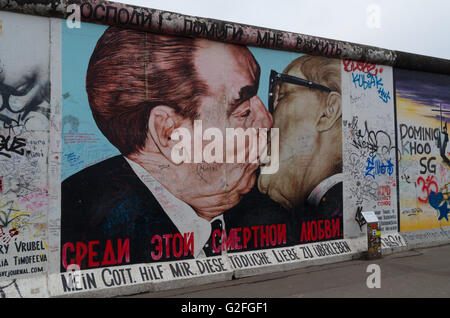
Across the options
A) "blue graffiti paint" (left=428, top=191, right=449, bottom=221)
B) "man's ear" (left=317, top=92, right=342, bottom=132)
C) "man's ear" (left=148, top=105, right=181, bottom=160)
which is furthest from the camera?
"blue graffiti paint" (left=428, top=191, right=449, bottom=221)

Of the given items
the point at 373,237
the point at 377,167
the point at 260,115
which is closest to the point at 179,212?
the point at 260,115

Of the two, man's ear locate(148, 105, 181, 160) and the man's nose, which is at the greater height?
the man's nose

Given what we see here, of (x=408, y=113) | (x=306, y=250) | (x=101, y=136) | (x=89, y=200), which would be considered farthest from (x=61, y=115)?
(x=408, y=113)

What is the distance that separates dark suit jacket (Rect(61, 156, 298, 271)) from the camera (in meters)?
6.16

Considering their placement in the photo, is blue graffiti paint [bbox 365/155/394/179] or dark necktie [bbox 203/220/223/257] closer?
dark necktie [bbox 203/220/223/257]

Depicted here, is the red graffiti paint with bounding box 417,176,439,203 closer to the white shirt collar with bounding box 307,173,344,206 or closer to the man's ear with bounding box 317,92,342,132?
the white shirt collar with bounding box 307,173,344,206

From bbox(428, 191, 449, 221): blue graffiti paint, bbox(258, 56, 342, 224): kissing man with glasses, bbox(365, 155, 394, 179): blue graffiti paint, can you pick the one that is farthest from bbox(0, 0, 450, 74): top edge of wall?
bbox(428, 191, 449, 221): blue graffiti paint

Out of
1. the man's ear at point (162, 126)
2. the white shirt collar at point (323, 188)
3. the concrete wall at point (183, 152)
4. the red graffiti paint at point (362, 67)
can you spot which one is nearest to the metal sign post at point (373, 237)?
the concrete wall at point (183, 152)

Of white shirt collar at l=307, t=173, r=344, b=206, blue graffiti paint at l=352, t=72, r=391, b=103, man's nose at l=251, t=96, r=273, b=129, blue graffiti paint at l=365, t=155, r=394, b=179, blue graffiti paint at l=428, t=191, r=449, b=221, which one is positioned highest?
blue graffiti paint at l=352, t=72, r=391, b=103

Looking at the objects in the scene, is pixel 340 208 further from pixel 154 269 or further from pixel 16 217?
pixel 16 217

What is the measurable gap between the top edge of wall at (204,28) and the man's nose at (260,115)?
1.06m

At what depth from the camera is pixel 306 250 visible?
8.15 metres

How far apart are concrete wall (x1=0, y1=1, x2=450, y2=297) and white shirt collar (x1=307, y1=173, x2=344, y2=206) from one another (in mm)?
33
